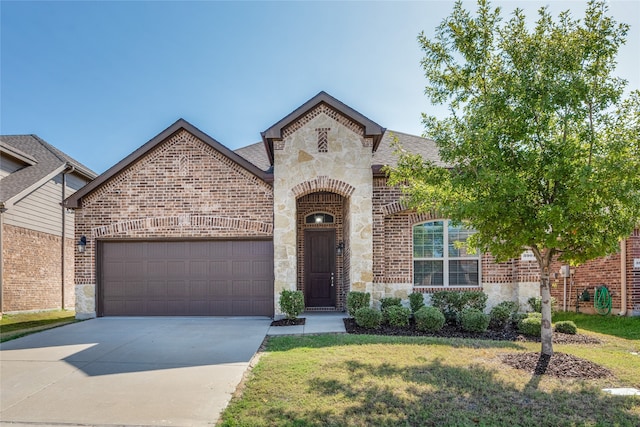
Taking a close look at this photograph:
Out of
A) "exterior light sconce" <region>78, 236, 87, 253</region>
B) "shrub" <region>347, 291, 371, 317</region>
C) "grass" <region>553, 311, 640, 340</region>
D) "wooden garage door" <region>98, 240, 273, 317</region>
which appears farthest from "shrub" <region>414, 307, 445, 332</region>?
"exterior light sconce" <region>78, 236, 87, 253</region>

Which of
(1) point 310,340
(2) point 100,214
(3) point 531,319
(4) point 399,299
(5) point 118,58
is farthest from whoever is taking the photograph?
(5) point 118,58

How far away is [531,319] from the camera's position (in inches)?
365

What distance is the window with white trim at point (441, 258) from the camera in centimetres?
1156

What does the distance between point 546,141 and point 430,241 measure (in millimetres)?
5440

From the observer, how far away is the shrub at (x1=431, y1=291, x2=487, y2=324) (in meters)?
10.9

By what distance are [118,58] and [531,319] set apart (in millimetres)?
12884

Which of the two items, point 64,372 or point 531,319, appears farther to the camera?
point 531,319

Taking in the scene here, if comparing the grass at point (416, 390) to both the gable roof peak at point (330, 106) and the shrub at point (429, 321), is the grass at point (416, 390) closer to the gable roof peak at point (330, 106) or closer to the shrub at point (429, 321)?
the shrub at point (429, 321)

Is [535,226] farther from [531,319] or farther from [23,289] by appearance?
[23,289]

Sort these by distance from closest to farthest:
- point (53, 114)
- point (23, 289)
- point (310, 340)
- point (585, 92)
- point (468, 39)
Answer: point (585, 92), point (468, 39), point (310, 340), point (23, 289), point (53, 114)

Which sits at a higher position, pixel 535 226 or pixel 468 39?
pixel 468 39

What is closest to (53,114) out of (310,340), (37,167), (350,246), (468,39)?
(37,167)

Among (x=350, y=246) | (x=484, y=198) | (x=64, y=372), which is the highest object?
(x=484, y=198)

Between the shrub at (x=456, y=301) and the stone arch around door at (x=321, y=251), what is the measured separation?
3100 mm
